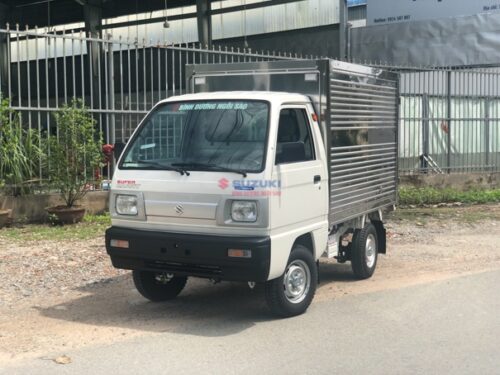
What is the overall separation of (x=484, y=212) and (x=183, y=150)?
9.44 m

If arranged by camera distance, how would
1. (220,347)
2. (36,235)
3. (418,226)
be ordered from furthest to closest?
(418,226)
(36,235)
(220,347)

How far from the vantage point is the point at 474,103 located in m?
16.2

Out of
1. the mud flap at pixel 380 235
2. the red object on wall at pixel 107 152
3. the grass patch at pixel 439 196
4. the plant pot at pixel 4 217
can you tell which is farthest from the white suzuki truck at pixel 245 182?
the grass patch at pixel 439 196

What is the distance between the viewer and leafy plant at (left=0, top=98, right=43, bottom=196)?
9953mm

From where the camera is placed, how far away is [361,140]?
7.34 m

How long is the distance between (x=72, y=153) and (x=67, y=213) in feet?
3.38

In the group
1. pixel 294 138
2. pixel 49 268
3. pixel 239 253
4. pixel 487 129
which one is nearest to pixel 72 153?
pixel 49 268

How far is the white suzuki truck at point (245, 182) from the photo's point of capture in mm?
5488

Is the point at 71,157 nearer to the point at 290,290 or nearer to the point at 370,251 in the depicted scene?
the point at 370,251

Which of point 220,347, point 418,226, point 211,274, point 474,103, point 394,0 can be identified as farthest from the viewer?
point 394,0

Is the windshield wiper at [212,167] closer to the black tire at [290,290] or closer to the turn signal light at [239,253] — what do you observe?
the turn signal light at [239,253]

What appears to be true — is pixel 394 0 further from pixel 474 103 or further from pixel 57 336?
pixel 57 336


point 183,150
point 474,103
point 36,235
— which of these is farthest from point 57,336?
point 474,103

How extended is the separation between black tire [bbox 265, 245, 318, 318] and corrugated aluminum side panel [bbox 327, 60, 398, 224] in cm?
70
